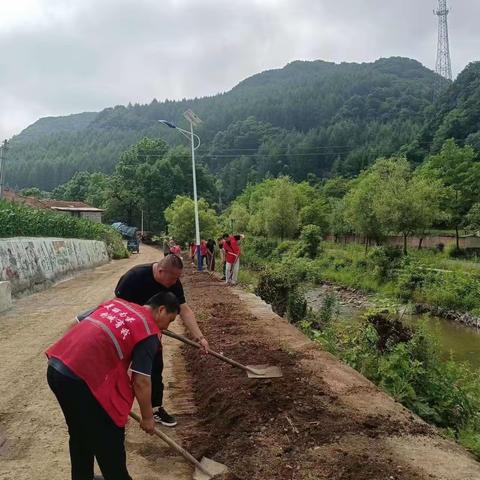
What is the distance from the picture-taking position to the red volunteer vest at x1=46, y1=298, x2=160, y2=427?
298 cm

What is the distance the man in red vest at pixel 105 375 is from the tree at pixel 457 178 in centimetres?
3453

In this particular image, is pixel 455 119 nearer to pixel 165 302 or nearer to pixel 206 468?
pixel 206 468

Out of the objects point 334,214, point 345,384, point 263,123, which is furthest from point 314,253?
point 263,123

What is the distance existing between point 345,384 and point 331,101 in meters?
129

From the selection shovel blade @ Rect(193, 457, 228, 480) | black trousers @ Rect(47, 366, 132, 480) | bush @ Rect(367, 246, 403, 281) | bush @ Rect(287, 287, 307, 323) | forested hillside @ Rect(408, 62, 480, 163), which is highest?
forested hillside @ Rect(408, 62, 480, 163)

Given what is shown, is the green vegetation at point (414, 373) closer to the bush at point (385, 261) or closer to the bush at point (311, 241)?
the bush at point (385, 261)

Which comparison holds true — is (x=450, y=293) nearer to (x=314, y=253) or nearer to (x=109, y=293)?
(x=109, y=293)

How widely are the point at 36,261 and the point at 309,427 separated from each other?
15.4 metres

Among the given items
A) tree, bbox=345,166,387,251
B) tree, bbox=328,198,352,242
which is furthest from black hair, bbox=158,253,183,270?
tree, bbox=328,198,352,242

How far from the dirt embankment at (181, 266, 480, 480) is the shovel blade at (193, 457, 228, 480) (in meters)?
0.09

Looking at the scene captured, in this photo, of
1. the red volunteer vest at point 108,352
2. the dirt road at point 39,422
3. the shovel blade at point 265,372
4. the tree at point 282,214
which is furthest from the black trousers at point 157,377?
the tree at point 282,214

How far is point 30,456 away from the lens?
14.7ft

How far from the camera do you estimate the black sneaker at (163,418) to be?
517 cm

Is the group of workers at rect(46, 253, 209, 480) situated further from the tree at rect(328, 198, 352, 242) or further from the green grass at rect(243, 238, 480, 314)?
the tree at rect(328, 198, 352, 242)
